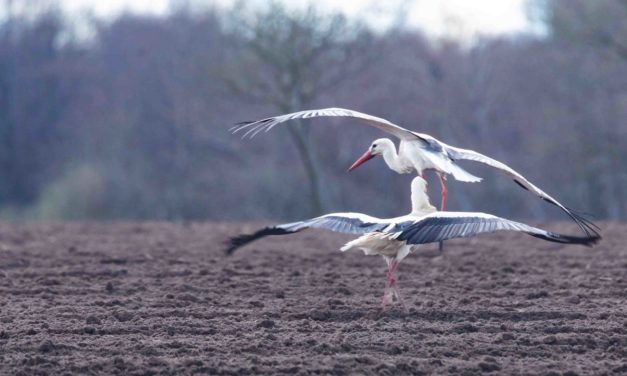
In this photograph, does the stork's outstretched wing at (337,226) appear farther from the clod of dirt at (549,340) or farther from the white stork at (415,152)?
the clod of dirt at (549,340)

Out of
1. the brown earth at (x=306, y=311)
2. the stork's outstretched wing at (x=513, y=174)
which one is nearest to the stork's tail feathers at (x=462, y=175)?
the stork's outstretched wing at (x=513, y=174)

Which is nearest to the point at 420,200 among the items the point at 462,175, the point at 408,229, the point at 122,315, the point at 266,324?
the point at 462,175

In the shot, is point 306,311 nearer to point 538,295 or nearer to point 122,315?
point 122,315

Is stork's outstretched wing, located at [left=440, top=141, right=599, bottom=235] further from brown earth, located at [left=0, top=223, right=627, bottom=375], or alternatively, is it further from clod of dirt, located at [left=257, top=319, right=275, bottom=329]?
clod of dirt, located at [left=257, top=319, right=275, bottom=329]

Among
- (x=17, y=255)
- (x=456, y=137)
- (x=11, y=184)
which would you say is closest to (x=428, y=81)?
(x=456, y=137)

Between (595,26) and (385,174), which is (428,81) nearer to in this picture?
(385,174)

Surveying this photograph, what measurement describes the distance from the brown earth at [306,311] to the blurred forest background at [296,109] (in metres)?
16.3

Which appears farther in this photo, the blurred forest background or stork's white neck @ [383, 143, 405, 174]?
the blurred forest background

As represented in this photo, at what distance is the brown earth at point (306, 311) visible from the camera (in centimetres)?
808

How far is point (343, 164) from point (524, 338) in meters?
28.4

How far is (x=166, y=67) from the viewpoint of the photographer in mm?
44781

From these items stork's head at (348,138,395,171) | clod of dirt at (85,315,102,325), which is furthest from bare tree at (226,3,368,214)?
clod of dirt at (85,315,102,325)

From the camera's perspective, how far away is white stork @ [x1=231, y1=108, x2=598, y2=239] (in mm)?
10789

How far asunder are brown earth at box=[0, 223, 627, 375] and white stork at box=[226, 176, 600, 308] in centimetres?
53
